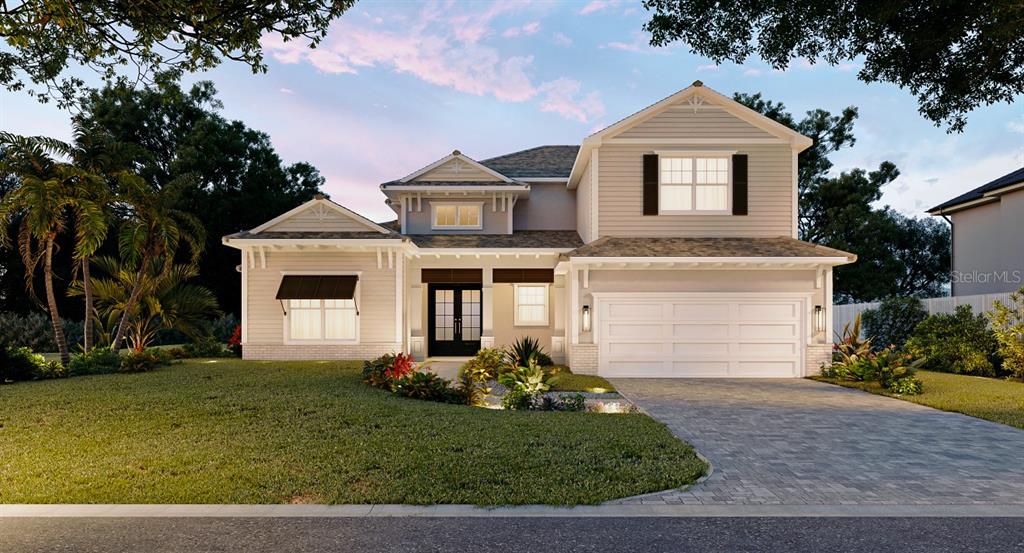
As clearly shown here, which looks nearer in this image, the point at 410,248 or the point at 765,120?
the point at 765,120

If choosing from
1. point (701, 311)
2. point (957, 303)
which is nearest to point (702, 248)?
point (701, 311)

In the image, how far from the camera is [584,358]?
1427 cm

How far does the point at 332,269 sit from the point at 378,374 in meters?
5.80

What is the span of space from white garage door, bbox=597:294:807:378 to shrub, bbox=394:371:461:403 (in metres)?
5.34

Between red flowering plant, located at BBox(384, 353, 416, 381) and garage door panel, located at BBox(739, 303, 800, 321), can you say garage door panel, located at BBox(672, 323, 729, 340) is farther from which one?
red flowering plant, located at BBox(384, 353, 416, 381)

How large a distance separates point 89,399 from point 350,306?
23.4ft

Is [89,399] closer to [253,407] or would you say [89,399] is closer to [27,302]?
[253,407]

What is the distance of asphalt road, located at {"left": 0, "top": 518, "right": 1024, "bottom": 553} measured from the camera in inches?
166

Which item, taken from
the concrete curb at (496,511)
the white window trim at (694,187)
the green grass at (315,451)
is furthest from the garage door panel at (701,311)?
the concrete curb at (496,511)

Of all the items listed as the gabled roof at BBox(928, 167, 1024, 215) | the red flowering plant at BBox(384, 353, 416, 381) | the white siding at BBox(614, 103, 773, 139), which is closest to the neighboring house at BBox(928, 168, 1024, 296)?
the gabled roof at BBox(928, 167, 1024, 215)

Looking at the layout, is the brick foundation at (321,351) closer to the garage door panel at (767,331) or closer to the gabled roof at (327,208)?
the gabled roof at (327,208)

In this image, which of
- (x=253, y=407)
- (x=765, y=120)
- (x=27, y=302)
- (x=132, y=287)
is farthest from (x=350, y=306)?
(x=27, y=302)

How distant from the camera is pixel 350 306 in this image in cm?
1636

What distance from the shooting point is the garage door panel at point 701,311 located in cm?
1445
